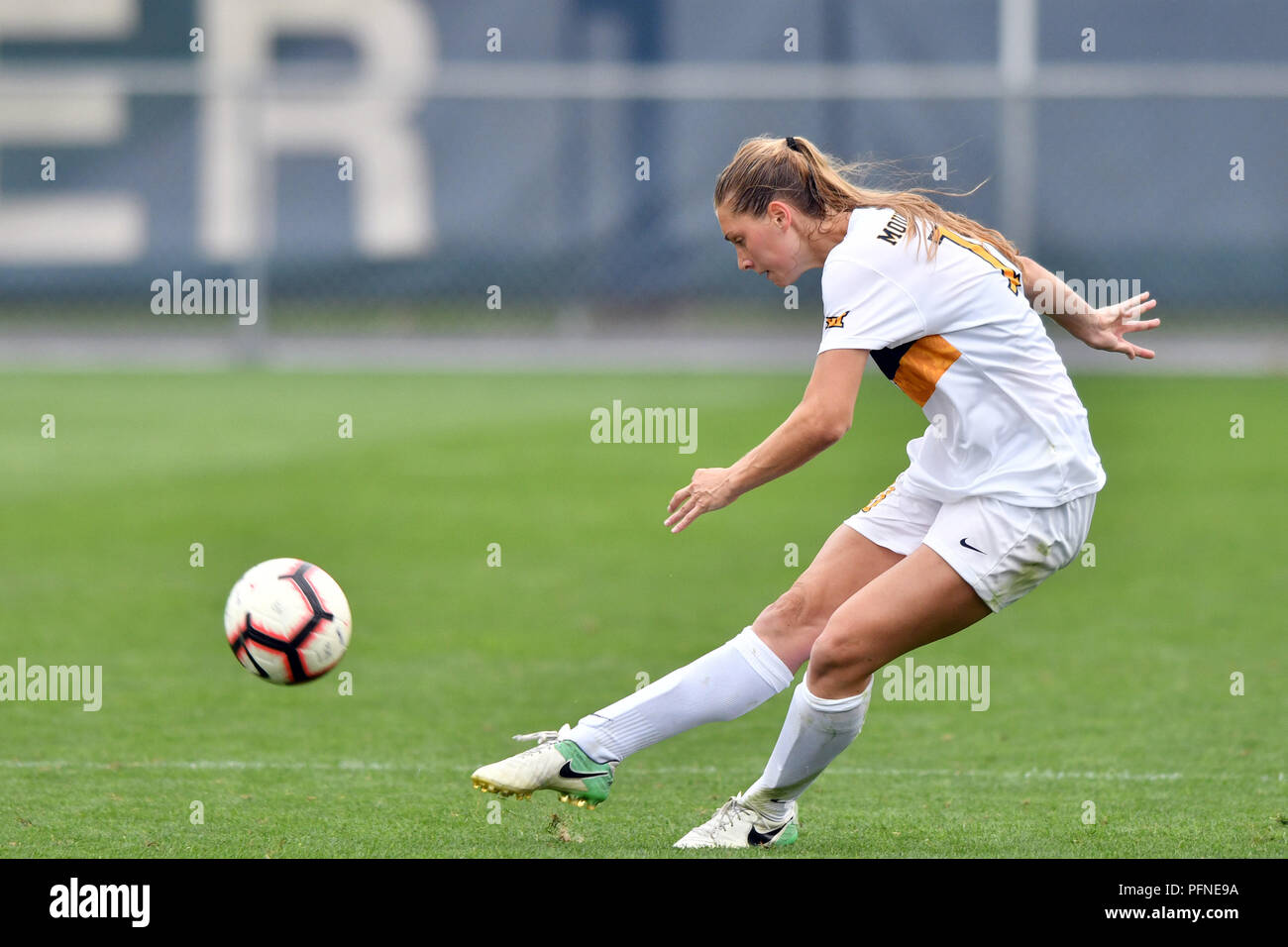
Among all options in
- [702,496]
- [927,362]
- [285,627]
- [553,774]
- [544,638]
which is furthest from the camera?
[544,638]

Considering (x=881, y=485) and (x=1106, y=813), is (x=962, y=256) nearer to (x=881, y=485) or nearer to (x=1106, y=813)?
(x=1106, y=813)

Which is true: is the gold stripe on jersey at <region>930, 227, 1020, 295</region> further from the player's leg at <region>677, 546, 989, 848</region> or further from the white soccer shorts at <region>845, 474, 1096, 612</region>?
the player's leg at <region>677, 546, 989, 848</region>

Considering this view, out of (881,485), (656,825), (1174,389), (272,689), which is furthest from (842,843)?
(1174,389)

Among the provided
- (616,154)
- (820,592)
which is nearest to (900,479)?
(820,592)

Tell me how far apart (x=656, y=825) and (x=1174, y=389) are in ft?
43.7

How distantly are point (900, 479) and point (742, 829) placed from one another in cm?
110

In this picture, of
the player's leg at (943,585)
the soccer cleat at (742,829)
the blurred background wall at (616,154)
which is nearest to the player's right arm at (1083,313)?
the player's leg at (943,585)

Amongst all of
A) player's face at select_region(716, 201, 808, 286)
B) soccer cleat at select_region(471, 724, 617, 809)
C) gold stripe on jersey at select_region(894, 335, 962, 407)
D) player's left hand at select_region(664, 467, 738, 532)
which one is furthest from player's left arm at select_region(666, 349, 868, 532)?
soccer cleat at select_region(471, 724, 617, 809)

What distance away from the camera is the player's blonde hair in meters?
4.60

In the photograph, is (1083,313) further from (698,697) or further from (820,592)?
(698,697)

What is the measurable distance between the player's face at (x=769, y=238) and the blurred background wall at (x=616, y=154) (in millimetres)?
13737

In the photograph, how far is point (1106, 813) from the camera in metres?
5.35

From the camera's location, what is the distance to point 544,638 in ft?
26.9

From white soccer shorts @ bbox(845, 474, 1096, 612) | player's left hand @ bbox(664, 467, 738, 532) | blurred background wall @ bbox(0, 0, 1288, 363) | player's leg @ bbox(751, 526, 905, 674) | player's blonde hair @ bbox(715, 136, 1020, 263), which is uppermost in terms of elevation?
blurred background wall @ bbox(0, 0, 1288, 363)
